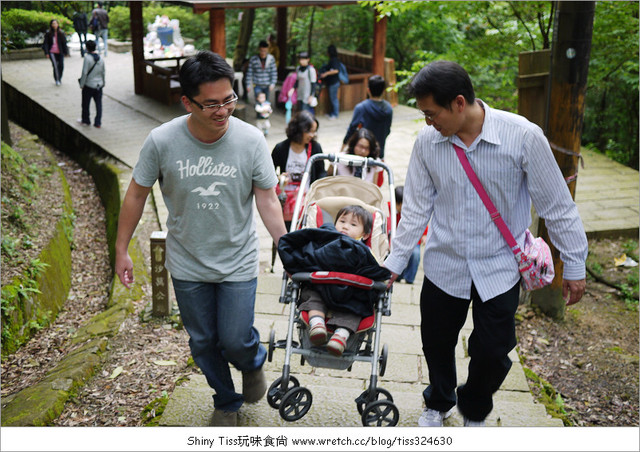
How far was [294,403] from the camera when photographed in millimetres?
3445

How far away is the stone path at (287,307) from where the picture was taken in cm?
388

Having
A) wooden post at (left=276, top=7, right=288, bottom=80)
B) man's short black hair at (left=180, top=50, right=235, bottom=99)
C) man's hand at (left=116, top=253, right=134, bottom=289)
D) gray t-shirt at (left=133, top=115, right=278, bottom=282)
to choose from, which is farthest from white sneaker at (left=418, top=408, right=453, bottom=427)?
wooden post at (left=276, top=7, right=288, bottom=80)

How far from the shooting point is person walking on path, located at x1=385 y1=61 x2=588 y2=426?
3.11 metres

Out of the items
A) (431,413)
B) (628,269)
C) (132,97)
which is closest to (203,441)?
(431,413)

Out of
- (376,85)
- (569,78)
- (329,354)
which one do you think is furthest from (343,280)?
(376,85)

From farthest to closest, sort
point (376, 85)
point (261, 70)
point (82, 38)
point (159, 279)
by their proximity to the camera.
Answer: point (82, 38) < point (261, 70) < point (376, 85) < point (159, 279)

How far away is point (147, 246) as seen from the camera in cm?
848

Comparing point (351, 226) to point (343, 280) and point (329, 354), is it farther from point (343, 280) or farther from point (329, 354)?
point (329, 354)

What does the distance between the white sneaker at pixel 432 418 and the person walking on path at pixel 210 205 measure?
100cm

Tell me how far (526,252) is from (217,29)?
11.0m

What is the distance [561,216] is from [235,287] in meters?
1.63

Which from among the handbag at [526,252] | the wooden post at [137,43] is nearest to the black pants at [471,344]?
the handbag at [526,252]

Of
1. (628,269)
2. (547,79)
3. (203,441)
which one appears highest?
(547,79)

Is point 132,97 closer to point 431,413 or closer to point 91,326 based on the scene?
point 91,326
